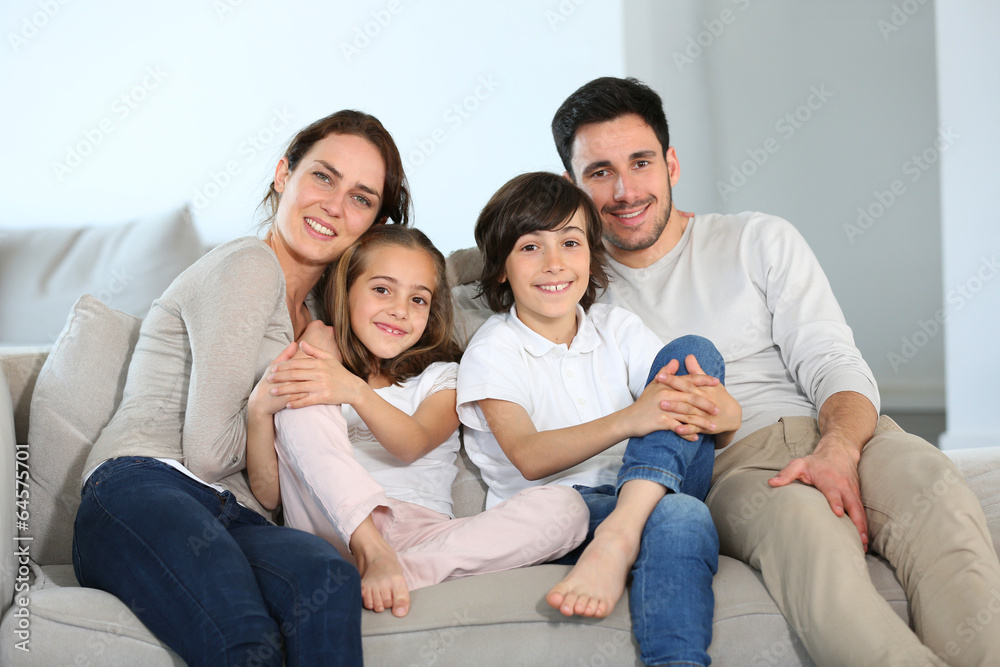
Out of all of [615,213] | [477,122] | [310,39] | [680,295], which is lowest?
[680,295]

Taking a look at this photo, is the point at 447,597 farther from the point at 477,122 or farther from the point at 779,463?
the point at 477,122

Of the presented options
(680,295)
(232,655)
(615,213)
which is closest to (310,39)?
(615,213)

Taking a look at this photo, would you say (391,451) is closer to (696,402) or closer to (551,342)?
(551,342)

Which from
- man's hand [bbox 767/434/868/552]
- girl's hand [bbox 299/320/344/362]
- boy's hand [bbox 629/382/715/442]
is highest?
girl's hand [bbox 299/320/344/362]

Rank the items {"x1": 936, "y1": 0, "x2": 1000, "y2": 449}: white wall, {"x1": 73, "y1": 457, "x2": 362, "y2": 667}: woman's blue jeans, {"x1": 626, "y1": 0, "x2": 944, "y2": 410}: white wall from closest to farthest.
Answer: {"x1": 73, "y1": 457, "x2": 362, "y2": 667}: woman's blue jeans, {"x1": 936, "y1": 0, "x2": 1000, "y2": 449}: white wall, {"x1": 626, "y1": 0, "x2": 944, "y2": 410}: white wall

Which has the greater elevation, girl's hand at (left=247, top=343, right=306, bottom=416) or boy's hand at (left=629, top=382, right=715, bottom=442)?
girl's hand at (left=247, top=343, right=306, bottom=416)

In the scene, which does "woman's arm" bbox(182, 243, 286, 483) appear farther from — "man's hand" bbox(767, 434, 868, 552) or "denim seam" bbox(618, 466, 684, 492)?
"man's hand" bbox(767, 434, 868, 552)

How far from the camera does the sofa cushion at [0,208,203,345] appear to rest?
8.93ft

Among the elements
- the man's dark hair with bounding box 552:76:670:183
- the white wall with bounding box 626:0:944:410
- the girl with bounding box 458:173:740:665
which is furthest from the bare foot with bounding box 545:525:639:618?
the white wall with bounding box 626:0:944:410

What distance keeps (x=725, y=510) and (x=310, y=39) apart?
8.62ft

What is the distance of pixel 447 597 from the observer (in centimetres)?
113

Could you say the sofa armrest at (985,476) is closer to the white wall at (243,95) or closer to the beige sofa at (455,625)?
the beige sofa at (455,625)

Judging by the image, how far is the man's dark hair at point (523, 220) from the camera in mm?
1547

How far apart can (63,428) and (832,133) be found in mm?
3238
